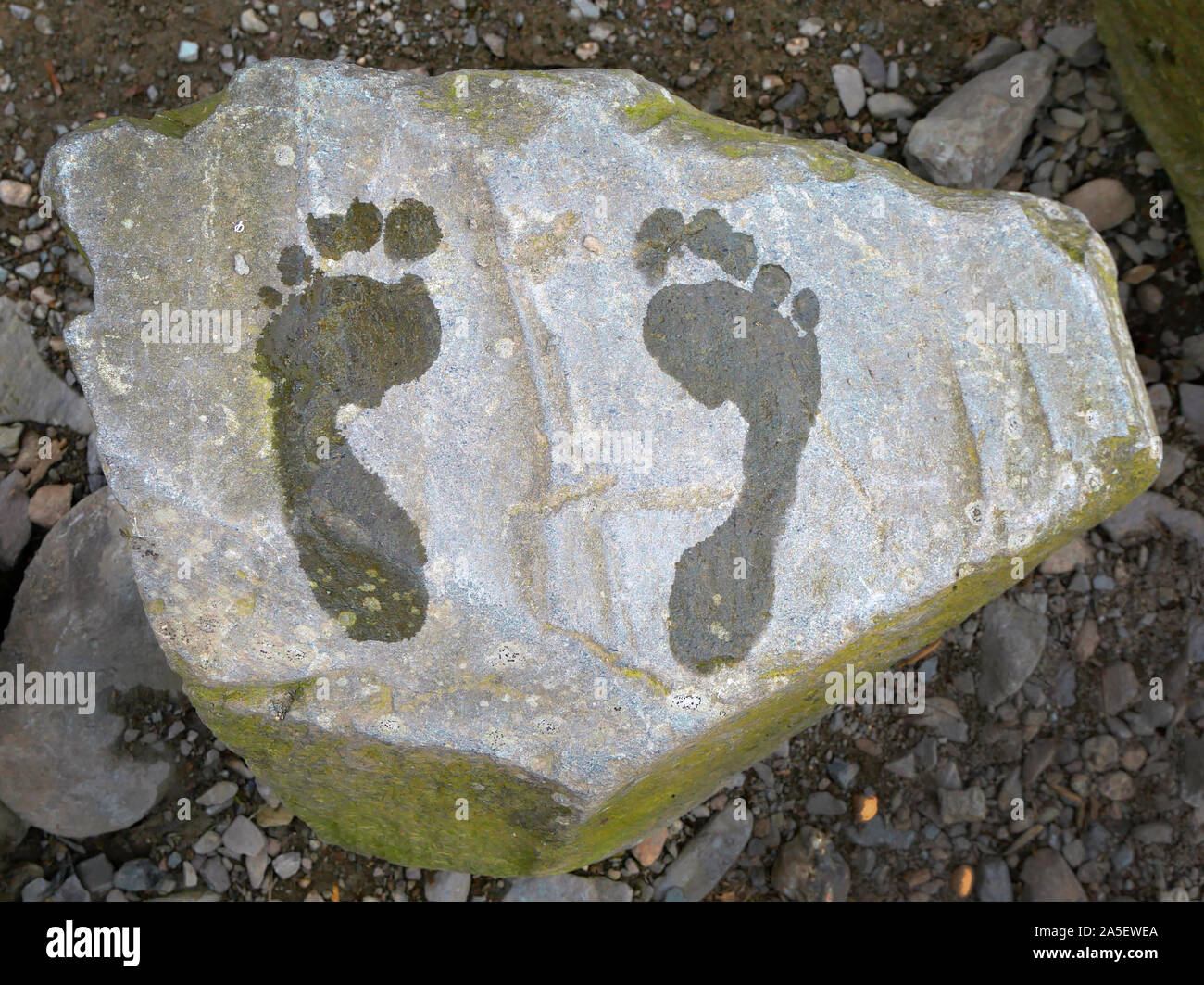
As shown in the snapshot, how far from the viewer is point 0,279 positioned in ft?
11.8

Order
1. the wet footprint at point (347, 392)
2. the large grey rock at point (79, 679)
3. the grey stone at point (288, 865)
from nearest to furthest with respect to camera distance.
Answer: the wet footprint at point (347, 392) → the large grey rock at point (79, 679) → the grey stone at point (288, 865)

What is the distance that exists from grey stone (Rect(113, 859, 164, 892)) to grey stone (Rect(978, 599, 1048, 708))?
8.95 ft

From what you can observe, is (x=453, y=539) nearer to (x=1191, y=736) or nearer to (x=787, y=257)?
(x=787, y=257)

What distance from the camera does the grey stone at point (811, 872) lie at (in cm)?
350

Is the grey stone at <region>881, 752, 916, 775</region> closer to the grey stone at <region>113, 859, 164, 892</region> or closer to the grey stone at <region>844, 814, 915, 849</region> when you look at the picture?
the grey stone at <region>844, 814, 915, 849</region>

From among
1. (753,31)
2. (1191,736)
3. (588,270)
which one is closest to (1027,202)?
(588,270)

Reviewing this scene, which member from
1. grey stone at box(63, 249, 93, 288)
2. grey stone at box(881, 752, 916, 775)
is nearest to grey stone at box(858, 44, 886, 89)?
grey stone at box(881, 752, 916, 775)

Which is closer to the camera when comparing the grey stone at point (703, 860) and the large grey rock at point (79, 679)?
the large grey rock at point (79, 679)

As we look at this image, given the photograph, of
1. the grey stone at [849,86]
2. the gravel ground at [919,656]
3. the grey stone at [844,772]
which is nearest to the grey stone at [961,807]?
the gravel ground at [919,656]

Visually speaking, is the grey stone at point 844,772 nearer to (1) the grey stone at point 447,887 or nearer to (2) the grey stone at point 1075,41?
(1) the grey stone at point 447,887

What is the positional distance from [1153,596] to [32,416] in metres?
3.73

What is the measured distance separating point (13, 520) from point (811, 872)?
2.79 metres

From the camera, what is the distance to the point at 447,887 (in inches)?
136

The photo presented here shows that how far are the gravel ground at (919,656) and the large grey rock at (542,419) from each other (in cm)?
105
